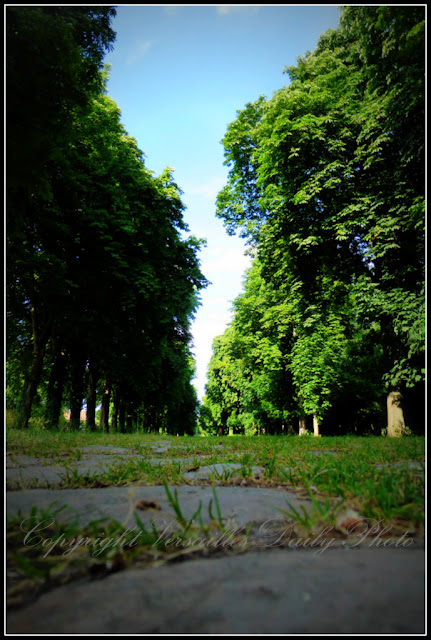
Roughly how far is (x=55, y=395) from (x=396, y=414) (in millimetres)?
13623

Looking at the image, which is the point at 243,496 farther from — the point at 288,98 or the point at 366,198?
the point at 288,98

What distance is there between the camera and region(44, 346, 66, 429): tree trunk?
11780 millimetres

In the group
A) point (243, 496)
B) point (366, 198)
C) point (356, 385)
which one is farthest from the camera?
point (356, 385)

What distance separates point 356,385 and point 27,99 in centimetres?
1916

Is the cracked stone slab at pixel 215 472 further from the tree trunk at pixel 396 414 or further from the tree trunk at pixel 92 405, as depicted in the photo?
the tree trunk at pixel 92 405

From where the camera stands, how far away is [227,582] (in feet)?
2.56

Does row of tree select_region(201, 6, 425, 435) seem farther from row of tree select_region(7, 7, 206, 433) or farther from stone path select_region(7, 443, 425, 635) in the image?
stone path select_region(7, 443, 425, 635)

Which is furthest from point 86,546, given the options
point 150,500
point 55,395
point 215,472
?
point 55,395

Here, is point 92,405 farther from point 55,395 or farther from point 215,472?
point 215,472

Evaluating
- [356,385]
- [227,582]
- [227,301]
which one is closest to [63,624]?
[227,582]

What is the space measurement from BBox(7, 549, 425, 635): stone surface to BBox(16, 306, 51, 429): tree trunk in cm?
1079

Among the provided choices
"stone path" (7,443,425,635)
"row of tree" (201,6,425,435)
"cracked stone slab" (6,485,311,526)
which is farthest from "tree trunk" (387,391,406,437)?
"stone path" (7,443,425,635)

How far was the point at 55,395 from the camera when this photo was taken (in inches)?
494

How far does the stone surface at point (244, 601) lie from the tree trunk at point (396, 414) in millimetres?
10733
